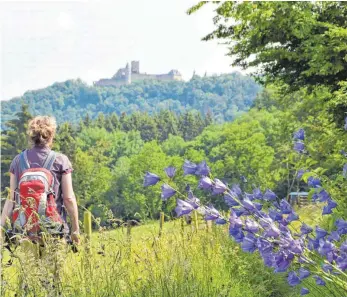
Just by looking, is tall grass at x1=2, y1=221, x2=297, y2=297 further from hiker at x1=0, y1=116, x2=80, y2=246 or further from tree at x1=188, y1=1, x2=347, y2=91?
tree at x1=188, y1=1, x2=347, y2=91

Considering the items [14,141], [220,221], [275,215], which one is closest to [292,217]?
[275,215]

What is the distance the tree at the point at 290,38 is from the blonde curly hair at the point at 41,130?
470 centimetres

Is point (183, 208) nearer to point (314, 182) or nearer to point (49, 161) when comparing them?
point (314, 182)

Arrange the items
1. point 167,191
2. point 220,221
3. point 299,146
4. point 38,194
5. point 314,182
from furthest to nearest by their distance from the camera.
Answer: point 38,194 < point 299,146 < point 314,182 < point 167,191 < point 220,221

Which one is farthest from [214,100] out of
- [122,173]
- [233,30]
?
[233,30]

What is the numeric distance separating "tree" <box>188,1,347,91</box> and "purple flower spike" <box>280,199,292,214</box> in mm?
5466

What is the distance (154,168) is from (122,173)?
30.3 ft

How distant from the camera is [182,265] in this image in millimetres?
4406

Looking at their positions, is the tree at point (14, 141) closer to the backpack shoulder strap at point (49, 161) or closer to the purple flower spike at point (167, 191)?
the backpack shoulder strap at point (49, 161)

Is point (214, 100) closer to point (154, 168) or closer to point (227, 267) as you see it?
point (154, 168)

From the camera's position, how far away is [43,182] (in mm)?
4730

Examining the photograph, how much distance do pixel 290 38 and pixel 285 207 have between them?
7.04m

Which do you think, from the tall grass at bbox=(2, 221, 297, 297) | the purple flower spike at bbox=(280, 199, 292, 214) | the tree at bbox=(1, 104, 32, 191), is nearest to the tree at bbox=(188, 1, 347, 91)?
the tall grass at bbox=(2, 221, 297, 297)

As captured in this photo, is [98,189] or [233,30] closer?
[233,30]
